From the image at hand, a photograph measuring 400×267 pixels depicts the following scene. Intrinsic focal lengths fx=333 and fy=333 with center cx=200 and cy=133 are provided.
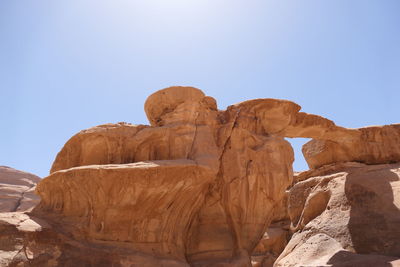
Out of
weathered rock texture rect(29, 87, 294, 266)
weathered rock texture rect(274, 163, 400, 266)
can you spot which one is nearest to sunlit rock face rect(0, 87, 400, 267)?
weathered rock texture rect(29, 87, 294, 266)

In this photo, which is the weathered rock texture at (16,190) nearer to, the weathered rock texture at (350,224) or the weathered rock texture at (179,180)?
the weathered rock texture at (179,180)

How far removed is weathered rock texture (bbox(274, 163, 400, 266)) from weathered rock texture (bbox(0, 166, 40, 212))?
79.4 ft

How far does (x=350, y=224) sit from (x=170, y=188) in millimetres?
4772

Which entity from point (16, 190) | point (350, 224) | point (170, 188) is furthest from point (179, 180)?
point (16, 190)

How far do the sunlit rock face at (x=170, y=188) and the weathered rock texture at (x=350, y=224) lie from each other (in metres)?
0.45

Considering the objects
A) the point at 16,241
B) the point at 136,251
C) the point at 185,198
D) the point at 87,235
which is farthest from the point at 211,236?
the point at 16,241

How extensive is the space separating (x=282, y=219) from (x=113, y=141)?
13.6 metres

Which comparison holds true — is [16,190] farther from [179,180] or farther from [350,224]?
[350,224]

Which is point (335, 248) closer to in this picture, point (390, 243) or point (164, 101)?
point (390, 243)

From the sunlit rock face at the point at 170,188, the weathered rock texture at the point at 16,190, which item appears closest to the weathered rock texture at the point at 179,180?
the sunlit rock face at the point at 170,188

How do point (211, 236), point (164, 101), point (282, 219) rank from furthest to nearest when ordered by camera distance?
point (282, 219), point (164, 101), point (211, 236)

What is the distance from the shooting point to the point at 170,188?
9.55m

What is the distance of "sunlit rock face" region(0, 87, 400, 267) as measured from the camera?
8438 mm

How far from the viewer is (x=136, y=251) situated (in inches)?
350
